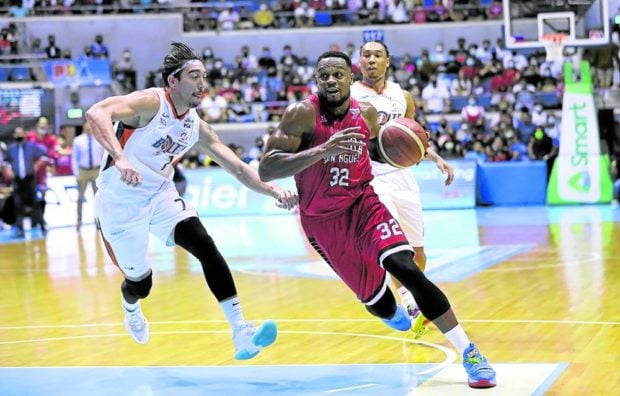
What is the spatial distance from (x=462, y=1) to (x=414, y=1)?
4.89 ft

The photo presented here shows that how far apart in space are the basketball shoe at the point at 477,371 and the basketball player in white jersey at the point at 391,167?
1.99 m

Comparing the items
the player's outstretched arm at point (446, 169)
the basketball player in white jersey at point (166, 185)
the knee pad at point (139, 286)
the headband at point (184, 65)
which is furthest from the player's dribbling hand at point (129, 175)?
the player's outstretched arm at point (446, 169)

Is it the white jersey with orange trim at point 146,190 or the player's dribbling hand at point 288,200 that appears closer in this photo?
the player's dribbling hand at point 288,200

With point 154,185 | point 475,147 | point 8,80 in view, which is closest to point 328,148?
point 154,185

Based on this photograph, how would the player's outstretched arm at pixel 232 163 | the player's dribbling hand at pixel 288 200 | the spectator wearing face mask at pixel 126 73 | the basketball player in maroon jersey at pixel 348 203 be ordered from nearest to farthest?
the basketball player in maroon jersey at pixel 348 203 → the player's dribbling hand at pixel 288 200 → the player's outstretched arm at pixel 232 163 → the spectator wearing face mask at pixel 126 73

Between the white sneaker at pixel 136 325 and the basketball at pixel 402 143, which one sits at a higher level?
the basketball at pixel 402 143

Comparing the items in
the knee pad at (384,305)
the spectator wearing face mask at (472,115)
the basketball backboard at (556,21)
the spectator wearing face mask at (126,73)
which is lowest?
the knee pad at (384,305)

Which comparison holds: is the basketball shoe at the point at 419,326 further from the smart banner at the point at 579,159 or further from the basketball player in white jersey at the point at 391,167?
the smart banner at the point at 579,159

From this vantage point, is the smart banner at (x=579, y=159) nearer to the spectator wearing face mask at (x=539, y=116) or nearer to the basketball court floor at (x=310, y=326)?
the spectator wearing face mask at (x=539, y=116)

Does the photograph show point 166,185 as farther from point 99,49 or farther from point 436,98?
point 99,49

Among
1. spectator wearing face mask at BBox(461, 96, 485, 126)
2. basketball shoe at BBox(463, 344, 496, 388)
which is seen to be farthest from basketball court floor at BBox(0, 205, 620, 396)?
spectator wearing face mask at BBox(461, 96, 485, 126)

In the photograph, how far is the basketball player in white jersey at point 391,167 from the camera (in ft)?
24.4

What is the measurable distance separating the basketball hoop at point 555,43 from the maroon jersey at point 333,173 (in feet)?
50.4

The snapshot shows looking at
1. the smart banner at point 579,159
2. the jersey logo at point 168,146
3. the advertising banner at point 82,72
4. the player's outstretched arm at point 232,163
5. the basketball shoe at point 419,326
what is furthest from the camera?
the advertising banner at point 82,72
